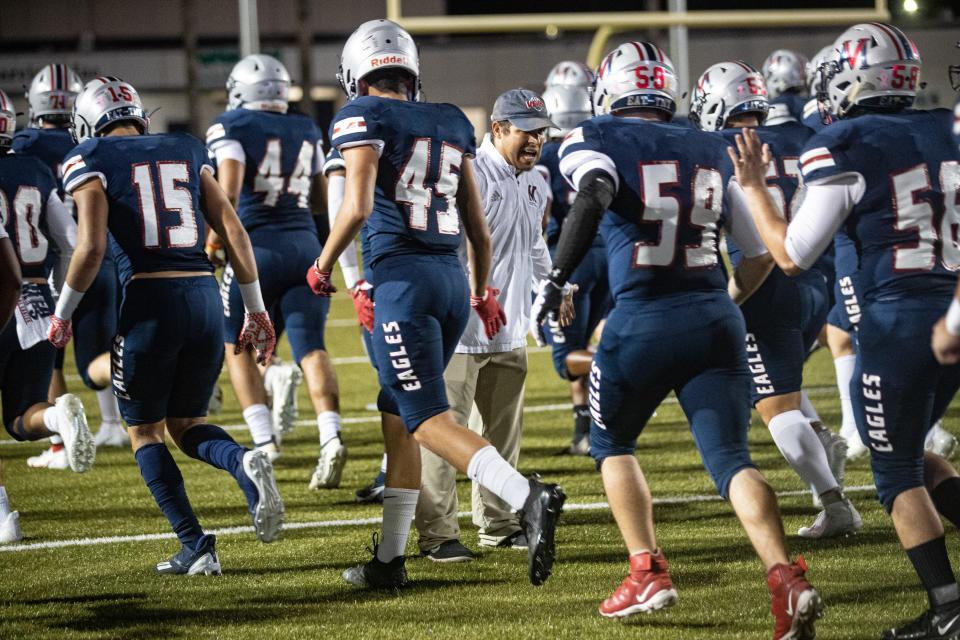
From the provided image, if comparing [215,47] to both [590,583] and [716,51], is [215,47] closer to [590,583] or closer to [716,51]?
[716,51]

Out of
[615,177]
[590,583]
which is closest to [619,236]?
[615,177]

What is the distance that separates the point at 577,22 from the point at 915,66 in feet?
38.3

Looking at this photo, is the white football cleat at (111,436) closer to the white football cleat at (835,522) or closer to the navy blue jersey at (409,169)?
the navy blue jersey at (409,169)

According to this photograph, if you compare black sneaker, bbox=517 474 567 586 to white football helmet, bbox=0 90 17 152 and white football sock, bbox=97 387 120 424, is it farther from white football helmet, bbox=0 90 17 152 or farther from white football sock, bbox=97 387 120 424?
white football sock, bbox=97 387 120 424

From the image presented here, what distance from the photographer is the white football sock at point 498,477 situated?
4.67 m

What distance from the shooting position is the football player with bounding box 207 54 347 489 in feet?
25.6

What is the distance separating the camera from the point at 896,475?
14.6 feet

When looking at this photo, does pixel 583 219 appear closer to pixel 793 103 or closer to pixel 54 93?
pixel 793 103

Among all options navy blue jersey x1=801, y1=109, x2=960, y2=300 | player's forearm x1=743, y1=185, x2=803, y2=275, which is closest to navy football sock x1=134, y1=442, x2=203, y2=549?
player's forearm x1=743, y1=185, x2=803, y2=275

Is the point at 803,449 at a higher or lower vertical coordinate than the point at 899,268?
lower

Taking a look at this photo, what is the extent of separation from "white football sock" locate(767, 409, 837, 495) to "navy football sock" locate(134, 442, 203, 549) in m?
2.55

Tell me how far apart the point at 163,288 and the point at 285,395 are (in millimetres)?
2750

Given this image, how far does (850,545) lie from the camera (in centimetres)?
589

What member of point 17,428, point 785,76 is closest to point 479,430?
point 17,428
